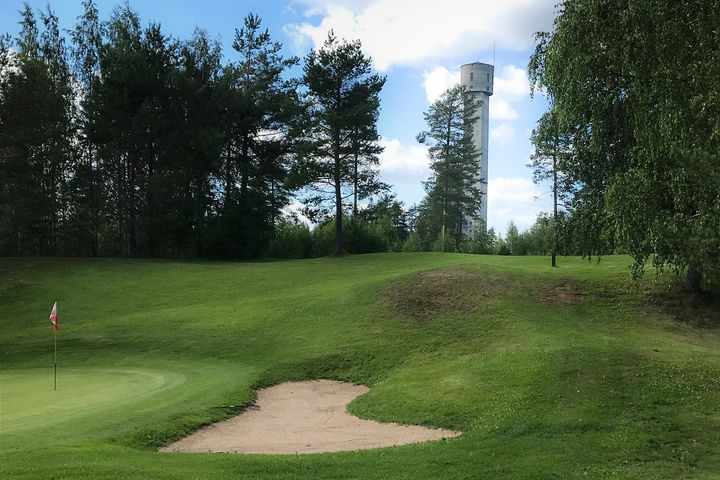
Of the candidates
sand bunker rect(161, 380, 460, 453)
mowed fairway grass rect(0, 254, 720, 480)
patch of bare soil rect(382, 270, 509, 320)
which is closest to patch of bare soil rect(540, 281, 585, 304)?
mowed fairway grass rect(0, 254, 720, 480)

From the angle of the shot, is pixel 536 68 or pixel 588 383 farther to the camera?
pixel 536 68

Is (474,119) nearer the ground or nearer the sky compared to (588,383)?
nearer the sky

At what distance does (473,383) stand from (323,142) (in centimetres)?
3117

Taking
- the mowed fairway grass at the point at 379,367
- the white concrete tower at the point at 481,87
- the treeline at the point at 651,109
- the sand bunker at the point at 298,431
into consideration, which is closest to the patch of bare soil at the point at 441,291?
the mowed fairway grass at the point at 379,367

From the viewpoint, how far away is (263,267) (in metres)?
39.1

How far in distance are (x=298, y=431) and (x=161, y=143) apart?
40951 mm

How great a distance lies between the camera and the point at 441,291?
26094 mm

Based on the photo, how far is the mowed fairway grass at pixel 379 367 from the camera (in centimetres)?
920

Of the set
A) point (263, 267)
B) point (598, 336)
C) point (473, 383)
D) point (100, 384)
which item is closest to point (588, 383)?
point (473, 383)

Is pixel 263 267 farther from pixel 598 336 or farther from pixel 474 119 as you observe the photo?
pixel 474 119

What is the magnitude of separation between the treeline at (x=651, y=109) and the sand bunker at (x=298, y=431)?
6.82m

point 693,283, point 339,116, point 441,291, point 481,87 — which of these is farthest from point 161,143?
point 481,87

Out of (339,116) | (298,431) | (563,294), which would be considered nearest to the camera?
(298,431)

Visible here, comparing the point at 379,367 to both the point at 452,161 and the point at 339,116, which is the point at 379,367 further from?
the point at 452,161
